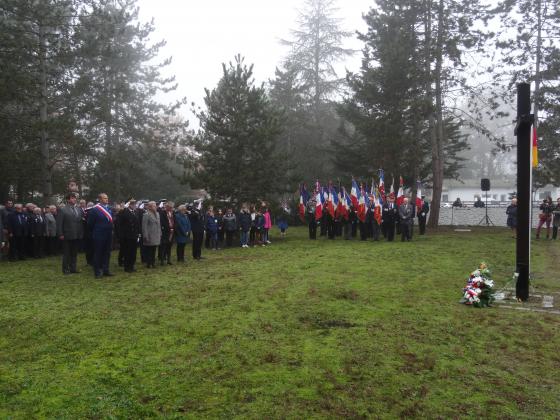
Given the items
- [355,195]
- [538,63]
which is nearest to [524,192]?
[355,195]

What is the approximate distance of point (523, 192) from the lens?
28.1ft

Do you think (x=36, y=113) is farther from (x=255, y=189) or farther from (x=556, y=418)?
(x=556, y=418)

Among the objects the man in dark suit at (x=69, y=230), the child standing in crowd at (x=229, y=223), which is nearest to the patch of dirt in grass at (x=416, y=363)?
the man in dark suit at (x=69, y=230)

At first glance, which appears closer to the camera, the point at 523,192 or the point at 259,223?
the point at 523,192

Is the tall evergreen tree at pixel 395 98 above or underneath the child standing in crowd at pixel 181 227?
above

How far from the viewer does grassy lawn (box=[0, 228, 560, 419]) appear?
4.42m

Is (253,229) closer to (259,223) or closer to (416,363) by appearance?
(259,223)

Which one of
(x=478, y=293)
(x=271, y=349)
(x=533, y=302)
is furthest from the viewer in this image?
(x=533, y=302)

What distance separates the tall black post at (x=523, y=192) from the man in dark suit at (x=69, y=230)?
10.0 meters

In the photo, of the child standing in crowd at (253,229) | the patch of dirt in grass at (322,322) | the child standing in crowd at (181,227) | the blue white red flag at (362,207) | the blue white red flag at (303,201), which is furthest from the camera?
the blue white red flag at (303,201)

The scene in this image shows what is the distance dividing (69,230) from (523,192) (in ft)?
33.4

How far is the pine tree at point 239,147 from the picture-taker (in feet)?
63.2

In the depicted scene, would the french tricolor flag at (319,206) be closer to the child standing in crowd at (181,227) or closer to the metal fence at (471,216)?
the child standing in crowd at (181,227)

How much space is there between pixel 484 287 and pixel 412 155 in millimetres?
17447
